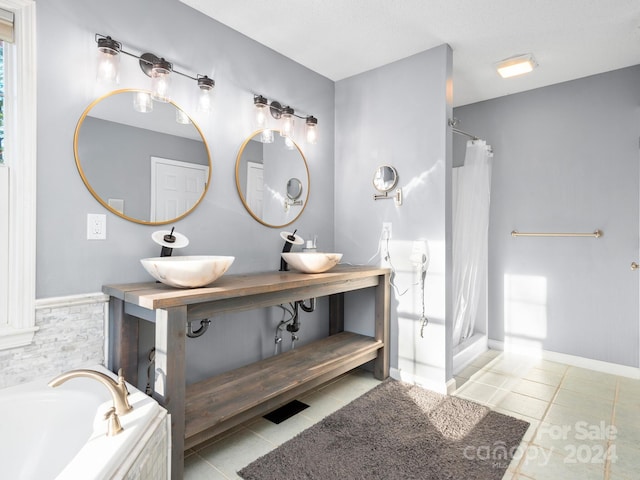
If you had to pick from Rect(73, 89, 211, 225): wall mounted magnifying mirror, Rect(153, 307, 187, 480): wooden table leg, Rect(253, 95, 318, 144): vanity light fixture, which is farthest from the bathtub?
Rect(253, 95, 318, 144): vanity light fixture

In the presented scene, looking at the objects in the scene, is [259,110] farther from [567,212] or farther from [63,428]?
[567,212]

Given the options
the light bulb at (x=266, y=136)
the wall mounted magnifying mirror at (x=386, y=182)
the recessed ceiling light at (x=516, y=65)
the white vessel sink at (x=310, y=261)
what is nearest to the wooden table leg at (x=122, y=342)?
the white vessel sink at (x=310, y=261)

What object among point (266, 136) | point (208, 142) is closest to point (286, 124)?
point (266, 136)

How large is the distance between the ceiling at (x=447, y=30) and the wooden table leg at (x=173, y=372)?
6.10 ft

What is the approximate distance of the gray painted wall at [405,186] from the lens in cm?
265

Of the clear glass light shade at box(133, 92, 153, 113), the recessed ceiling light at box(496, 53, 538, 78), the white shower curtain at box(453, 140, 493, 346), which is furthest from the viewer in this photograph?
the white shower curtain at box(453, 140, 493, 346)

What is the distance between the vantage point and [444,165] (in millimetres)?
2619

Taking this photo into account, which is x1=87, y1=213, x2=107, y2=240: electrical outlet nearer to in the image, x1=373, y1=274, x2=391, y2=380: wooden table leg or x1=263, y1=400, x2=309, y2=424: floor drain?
x1=263, y1=400, x2=309, y2=424: floor drain

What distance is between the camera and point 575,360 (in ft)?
10.5

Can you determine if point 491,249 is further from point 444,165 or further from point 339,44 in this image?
point 339,44

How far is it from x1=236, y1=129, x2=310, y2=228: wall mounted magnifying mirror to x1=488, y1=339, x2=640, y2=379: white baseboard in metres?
2.47

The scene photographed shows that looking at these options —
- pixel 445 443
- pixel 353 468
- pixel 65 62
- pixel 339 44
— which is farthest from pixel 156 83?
pixel 445 443

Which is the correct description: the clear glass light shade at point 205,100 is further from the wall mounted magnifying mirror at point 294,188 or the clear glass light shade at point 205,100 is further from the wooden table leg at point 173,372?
the wooden table leg at point 173,372

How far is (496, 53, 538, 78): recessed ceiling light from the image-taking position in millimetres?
2773
